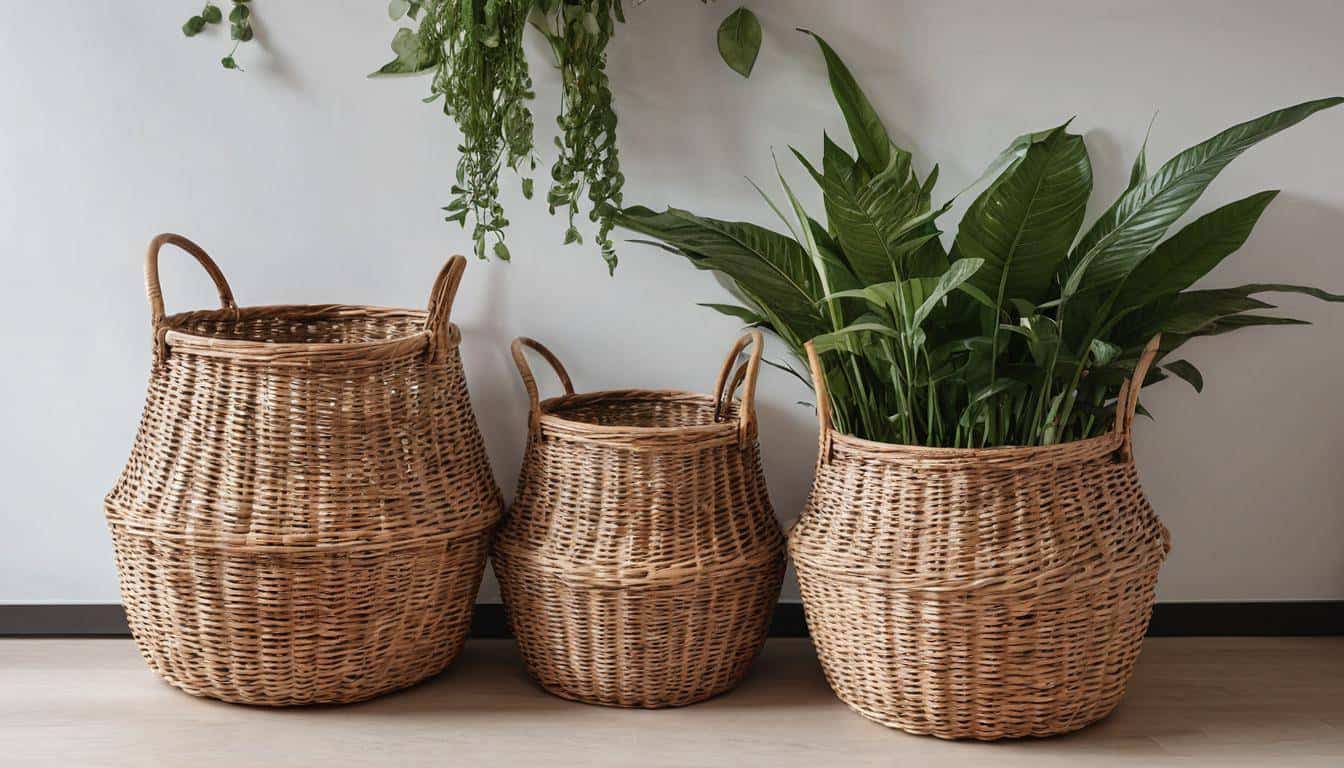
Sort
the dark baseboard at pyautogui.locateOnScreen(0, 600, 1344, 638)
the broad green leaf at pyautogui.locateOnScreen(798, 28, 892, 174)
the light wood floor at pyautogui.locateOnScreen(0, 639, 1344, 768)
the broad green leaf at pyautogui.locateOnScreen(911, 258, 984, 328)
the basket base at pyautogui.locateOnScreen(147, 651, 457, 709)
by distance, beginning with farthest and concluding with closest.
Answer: the dark baseboard at pyautogui.locateOnScreen(0, 600, 1344, 638) → the broad green leaf at pyautogui.locateOnScreen(798, 28, 892, 174) → the basket base at pyautogui.locateOnScreen(147, 651, 457, 709) → the light wood floor at pyautogui.locateOnScreen(0, 639, 1344, 768) → the broad green leaf at pyautogui.locateOnScreen(911, 258, 984, 328)

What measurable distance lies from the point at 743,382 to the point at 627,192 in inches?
12.0

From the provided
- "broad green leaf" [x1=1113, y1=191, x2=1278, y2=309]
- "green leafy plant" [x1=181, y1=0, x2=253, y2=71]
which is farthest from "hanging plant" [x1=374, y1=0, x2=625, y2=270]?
"broad green leaf" [x1=1113, y1=191, x2=1278, y2=309]

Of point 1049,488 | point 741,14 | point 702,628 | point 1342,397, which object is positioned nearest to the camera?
point 1049,488

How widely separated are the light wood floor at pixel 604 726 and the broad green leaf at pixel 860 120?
68 centimetres

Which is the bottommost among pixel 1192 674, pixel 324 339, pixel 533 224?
pixel 1192 674

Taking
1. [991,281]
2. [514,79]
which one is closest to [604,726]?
[991,281]

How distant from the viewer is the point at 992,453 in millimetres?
1250

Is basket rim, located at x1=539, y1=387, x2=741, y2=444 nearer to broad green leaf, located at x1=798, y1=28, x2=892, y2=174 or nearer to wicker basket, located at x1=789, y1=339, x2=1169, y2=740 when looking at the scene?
wicker basket, located at x1=789, y1=339, x2=1169, y2=740

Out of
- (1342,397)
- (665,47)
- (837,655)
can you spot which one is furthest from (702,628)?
(1342,397)

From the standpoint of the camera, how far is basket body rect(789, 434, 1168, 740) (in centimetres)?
125

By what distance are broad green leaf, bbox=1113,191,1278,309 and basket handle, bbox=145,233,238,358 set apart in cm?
115

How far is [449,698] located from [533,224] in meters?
0.64

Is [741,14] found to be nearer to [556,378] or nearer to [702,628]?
[556,378]

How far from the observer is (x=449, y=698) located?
1452 mm
